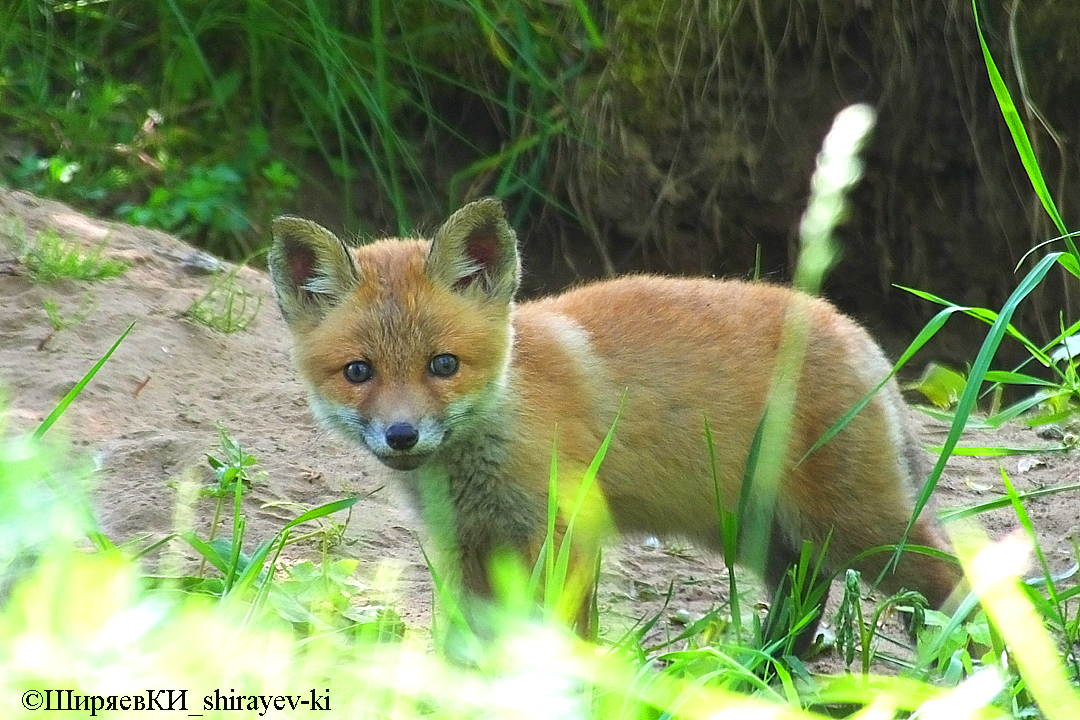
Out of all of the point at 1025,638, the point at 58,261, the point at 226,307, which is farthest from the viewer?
the point at 226,307

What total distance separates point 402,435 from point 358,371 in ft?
1.04

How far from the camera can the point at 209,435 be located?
14.8ft

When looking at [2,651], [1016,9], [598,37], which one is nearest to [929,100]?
[1016,9]

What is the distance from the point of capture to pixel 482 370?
3406 mm

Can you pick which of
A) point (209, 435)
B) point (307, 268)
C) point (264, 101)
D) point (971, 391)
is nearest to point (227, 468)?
point (209, 435)

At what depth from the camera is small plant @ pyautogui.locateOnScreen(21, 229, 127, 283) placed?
506 cm

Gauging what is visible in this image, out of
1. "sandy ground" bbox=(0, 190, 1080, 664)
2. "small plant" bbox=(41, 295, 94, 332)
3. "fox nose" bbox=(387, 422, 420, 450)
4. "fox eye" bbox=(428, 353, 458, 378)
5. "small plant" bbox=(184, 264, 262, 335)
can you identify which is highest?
"fox eye" bbox=(428, 353, 458, 378)

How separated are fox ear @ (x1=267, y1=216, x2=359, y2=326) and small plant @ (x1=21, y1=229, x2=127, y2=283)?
76.9 inches

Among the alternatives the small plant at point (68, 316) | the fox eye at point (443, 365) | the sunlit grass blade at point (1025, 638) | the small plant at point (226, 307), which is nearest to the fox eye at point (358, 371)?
the fox eye at point (443, 365)

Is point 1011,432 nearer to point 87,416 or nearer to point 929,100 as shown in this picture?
point 929,100

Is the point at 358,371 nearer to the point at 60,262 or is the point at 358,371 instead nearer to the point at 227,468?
the point at 227,468

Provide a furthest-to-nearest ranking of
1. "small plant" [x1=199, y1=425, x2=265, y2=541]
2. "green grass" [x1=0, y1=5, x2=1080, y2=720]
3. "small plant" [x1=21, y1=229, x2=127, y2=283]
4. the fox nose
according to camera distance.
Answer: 1. "small plant" [x1=21, y1=229, x2=127, y2=283]
2. "small plant" [x1=199, y1=425, x2=265, y2=541]
3. the fox nose
4. "green grass" [x1=0, y1=5, x2=1080, y2=720]

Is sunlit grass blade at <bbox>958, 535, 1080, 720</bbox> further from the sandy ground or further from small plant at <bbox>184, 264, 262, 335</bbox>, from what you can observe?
small plant at <bbox>184, 264, 262, 335</bbox>

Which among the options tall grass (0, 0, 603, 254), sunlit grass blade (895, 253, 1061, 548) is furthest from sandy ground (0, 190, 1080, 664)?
tall grass (0, 0, 603, 254)
